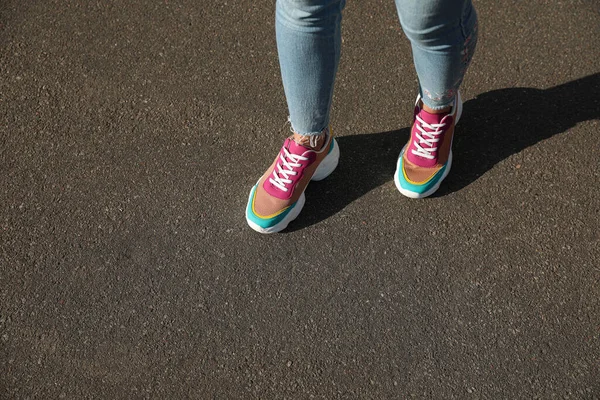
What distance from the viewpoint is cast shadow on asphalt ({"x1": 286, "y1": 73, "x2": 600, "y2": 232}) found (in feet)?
7.30

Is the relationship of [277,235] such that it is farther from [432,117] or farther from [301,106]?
[432,117]

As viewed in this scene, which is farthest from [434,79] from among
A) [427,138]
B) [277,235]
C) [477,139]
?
[277,235]

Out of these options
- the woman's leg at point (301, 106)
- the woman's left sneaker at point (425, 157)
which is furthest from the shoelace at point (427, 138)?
the woman's leg at point (301, 106)

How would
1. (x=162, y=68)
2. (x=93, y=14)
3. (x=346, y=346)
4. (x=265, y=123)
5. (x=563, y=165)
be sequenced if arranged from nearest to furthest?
(x=346, y=346) < (x=563, y=165) < (x=265, y=123) < (x=162, y=68) < (x=93, y=14)

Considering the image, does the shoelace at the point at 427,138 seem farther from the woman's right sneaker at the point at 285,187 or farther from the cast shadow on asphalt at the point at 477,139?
the woman's right sneaker at the point at 285,187

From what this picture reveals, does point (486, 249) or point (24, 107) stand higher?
point (24, 107)

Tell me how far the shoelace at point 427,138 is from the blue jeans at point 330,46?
139 mm

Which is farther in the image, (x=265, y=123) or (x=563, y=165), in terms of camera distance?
(x=265, y=123)

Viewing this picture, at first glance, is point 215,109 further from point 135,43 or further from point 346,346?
point 346,346

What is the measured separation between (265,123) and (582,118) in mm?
1250

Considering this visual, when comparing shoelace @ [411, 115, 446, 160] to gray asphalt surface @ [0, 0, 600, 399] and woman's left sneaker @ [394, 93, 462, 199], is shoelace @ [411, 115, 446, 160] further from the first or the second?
gray asphalt surface @ [0, 0, 600, 399]

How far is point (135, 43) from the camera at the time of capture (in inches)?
104

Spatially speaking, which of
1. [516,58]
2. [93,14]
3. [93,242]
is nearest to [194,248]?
[93,242]

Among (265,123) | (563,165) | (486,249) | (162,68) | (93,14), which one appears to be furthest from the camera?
(93,14)
